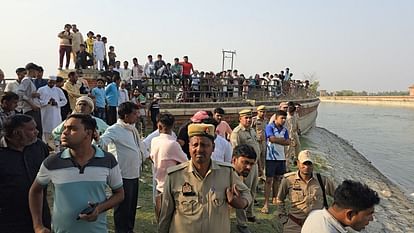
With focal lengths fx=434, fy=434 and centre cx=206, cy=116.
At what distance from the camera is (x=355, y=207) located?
105 inches

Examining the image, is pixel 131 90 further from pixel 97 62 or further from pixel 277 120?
pixel 277 120

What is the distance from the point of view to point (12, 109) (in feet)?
16.9

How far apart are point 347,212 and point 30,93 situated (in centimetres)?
575

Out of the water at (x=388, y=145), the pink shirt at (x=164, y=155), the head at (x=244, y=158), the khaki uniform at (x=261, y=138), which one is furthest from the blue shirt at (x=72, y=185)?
the water at (x=388, y=145)

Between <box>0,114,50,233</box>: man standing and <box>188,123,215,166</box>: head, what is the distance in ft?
4.13

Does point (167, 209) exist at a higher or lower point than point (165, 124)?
lower

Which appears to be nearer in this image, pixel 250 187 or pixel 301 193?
pixel 301 193

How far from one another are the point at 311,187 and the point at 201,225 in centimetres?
187

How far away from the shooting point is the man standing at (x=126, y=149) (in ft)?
15.8

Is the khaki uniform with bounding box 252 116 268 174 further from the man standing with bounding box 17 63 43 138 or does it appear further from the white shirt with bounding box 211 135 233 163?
the man standing with bounding box 17 63 43 138

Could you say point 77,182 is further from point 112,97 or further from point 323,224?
point 112,97

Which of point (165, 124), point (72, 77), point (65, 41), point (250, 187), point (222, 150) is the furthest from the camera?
point (65, 41)

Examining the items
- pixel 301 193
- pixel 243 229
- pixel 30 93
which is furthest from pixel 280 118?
pixel 30 93

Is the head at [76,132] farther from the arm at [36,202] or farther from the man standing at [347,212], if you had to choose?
the man standing at [347,212]
